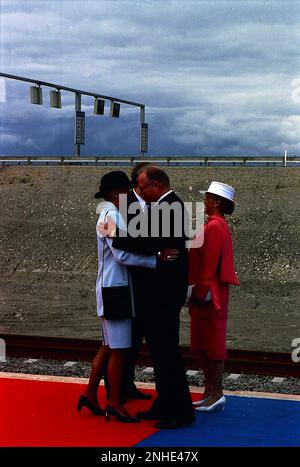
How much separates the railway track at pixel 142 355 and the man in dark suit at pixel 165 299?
2.73m

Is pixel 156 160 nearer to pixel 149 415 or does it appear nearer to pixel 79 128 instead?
pixel 79 128

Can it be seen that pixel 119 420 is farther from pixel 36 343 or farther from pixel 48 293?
pixel 48 293

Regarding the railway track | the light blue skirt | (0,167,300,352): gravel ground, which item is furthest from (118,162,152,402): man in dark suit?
(0,167,300,352): gravel ground

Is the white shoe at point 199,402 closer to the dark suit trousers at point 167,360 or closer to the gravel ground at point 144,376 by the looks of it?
the dark suit trousers at point 167,360

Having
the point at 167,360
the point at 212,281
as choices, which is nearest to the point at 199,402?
the point at 167,360

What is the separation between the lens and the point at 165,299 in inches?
277

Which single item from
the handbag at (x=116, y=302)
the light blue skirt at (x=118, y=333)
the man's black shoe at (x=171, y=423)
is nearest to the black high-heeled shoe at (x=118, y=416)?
the man's black shoe at (x=171, y=423)

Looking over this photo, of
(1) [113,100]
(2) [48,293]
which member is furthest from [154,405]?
(1) [113,100]

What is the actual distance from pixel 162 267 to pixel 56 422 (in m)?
1.43

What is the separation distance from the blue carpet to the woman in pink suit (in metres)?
0.25

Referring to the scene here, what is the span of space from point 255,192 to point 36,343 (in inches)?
638

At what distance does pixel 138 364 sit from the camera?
1013 centimetres

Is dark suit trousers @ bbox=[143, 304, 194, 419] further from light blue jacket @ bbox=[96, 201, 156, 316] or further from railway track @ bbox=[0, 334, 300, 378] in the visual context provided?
railway track @ bbox=[0, 334, 300, 378]

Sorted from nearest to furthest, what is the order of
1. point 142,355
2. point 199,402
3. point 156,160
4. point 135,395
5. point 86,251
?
point 199,402 < point 135,395 < point 142,355 < point 86,251 < point 156,160
